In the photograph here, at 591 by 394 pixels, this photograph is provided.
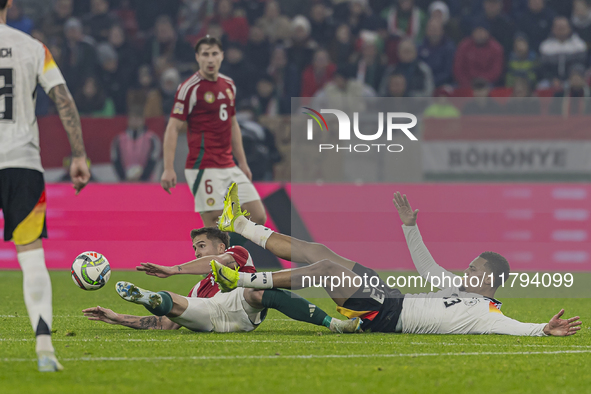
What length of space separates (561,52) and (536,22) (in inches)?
39.0

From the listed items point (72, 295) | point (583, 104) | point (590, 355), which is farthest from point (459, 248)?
point (590, 355)

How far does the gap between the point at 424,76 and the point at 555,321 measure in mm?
9424

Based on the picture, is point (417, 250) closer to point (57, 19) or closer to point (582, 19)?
point (582, 19)

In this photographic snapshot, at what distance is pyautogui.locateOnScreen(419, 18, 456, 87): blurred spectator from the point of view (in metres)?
16.0

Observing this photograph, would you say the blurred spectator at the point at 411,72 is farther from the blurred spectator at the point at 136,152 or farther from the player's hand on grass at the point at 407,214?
the player's hand on grass at the point at 407,214

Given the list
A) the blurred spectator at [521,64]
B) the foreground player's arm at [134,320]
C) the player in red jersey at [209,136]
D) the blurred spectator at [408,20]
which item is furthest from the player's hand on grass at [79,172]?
the blurred spectator at [408,20]

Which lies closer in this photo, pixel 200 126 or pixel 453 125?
pixel 200 126

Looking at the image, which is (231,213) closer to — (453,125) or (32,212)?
(32,212)

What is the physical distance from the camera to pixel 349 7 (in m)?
17.5

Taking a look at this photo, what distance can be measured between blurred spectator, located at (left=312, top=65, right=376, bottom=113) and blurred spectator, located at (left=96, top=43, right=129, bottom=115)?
3.93 m

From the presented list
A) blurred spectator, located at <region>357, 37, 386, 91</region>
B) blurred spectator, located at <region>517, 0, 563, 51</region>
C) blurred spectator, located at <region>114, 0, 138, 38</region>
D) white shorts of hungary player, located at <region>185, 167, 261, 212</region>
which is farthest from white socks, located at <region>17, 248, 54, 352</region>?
blurred spectator, located at <region>114, 0, 138, 38</region>

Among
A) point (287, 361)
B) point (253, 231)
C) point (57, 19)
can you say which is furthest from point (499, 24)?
point (287, 361)

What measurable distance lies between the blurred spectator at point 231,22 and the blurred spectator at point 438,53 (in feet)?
12.1

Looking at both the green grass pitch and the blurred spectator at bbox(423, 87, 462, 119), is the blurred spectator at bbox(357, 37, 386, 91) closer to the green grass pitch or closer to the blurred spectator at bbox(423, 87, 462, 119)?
the blurred spectator at bbox(423, 87, 462, 119)
